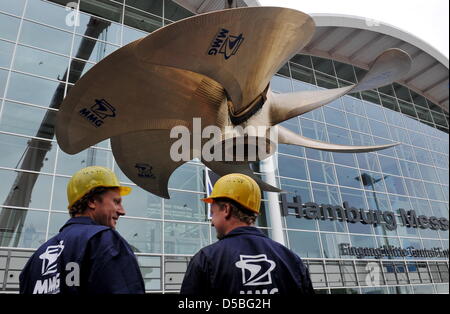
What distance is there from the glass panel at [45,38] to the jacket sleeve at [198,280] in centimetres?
1624

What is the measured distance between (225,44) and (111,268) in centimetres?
457

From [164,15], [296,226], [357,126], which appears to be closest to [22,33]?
[164,15]

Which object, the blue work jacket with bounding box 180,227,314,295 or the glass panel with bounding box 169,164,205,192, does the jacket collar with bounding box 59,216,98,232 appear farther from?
the glass panel with bounding box 169,164,205,192

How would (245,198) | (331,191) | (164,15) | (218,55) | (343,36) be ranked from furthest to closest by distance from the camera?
(343,36), (331,191), (164,15), (218,55), (245,198)

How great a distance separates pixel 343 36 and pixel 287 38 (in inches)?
817

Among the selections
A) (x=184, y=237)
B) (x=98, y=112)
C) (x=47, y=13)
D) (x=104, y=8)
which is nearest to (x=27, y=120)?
(x=47, y=13)

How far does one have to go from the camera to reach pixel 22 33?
48.6 ft

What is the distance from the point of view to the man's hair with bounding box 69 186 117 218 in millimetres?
2291

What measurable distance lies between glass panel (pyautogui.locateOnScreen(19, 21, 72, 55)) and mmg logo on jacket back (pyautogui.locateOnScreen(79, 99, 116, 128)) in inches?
451

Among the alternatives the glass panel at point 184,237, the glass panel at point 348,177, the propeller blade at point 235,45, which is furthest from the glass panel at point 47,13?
the glass panel at point 348,177

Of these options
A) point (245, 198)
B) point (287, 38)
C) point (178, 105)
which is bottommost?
point (245, 198)

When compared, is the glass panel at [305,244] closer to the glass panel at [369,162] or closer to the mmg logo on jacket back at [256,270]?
the glass panel at [369,162]

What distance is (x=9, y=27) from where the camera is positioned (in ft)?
47.8
